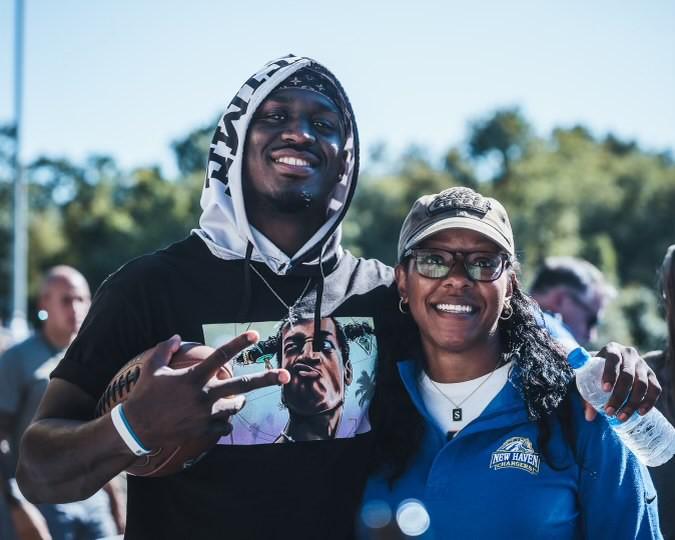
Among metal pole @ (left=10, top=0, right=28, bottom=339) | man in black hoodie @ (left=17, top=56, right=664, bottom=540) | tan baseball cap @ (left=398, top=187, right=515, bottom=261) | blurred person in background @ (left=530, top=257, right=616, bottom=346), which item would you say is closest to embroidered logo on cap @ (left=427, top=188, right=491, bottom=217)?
tan baseball cap @ (left=398, top=187, right=515, bottom=261)

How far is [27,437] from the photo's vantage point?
2.64 m

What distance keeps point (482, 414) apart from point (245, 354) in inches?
35.4

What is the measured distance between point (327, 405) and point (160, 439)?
0.85 metres

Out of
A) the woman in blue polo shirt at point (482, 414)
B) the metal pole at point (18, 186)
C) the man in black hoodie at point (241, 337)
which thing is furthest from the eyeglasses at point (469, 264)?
the metal pole at point (18, 186)

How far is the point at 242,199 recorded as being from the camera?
10.4ft

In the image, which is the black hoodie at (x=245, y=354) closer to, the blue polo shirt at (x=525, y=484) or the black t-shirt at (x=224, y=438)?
the black t-shirt at (x=224, y=438)

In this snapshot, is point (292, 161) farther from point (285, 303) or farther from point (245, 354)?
point (245, 354)

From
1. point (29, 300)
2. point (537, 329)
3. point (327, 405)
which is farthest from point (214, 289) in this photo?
point (29, 300)

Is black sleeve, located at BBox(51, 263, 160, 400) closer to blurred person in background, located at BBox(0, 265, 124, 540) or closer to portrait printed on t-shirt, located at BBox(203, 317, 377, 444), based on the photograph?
portrait printed on t-shirt, located at BBox(203, 317, 377, 444)

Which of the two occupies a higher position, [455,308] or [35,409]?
[455,308]

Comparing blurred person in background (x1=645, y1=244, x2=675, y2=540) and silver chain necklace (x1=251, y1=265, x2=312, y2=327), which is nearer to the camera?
silver chain necklace (x1=251, y1=265, x2=312, y2=327)

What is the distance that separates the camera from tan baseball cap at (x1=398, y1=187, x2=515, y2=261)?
3.00 metres

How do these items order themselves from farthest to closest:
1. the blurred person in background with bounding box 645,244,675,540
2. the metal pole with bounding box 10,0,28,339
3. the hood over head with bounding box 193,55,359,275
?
the metal pole with bounding box 10,0,28,339 < the blurred person in background with bounding box 645,244,675,540 < the hood over head with bounding box 193,55,359,275

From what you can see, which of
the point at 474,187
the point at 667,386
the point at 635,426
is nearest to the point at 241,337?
the point at 635,426
